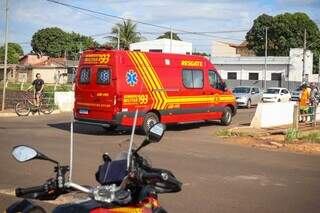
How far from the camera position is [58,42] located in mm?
111938

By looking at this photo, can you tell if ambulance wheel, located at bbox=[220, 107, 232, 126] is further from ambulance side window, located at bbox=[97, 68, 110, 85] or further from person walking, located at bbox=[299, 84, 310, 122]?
ambulance side window, located at bbox=[97, 68, 110, 85]

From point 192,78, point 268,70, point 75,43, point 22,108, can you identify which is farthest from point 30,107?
point 75,43

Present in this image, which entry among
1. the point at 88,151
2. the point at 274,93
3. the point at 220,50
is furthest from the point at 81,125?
the point at 220,50

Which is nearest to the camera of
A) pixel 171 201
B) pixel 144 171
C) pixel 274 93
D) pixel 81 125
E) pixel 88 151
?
pixel 144 171

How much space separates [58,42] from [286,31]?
46711 mm

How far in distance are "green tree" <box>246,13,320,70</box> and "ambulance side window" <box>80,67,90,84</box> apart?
227 ft

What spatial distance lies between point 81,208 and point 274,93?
39081 millimetres

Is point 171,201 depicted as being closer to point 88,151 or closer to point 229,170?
point 229,170

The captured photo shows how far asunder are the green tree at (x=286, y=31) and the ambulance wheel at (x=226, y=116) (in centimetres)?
6424

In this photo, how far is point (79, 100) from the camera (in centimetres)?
1758

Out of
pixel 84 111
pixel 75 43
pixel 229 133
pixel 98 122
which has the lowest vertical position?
pixel 229 133

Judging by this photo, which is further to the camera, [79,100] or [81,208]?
[79,100]

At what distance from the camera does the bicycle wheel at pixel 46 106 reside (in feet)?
82.9

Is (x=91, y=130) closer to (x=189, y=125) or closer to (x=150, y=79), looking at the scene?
(x=150, y=79)
